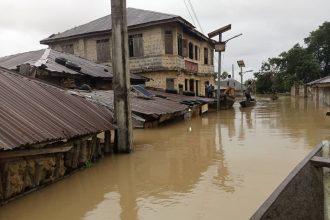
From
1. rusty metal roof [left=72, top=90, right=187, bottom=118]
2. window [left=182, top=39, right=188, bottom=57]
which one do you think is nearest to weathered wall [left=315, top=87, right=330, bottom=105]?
window [left=182, top=39, right=188, bottom=57]

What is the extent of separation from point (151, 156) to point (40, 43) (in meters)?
22.1

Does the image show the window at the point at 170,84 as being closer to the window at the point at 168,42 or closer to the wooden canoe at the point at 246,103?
the window at the point at 168,42

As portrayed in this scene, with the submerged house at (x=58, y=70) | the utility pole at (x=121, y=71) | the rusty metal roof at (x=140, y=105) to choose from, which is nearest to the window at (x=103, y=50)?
the submerged house at (x=58, y=70)

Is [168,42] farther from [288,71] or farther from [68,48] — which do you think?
[288,71]

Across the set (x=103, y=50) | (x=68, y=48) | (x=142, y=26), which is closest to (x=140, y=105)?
(x=142, y=26)

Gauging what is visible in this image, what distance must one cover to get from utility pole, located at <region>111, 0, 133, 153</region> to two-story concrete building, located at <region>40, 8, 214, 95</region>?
14045 mm

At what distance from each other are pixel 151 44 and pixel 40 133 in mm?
19566

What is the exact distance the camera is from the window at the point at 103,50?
1094 inches

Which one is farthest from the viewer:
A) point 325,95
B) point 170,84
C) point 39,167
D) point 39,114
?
point 325,95

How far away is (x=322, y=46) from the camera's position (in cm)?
5594

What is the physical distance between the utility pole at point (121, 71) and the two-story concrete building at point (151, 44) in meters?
14.0

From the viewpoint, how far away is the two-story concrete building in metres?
26.1

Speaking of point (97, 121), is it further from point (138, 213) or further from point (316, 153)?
point (316, 153)

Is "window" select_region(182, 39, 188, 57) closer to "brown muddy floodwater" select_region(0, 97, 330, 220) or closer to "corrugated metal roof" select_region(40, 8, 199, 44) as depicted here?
"corrugated metal roof" select_region(40, 8, 199, 44)
